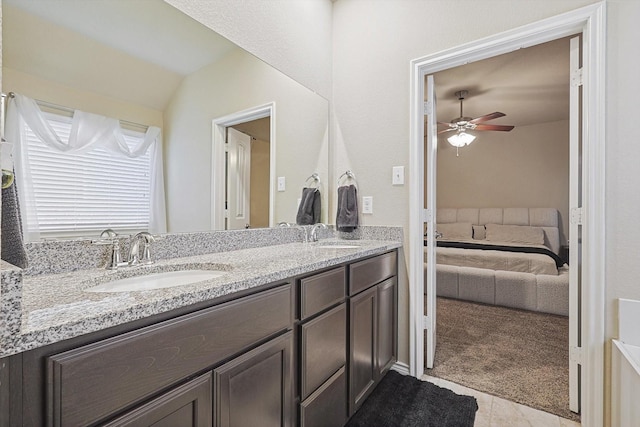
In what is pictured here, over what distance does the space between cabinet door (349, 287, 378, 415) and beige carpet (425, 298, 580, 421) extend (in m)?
0.62

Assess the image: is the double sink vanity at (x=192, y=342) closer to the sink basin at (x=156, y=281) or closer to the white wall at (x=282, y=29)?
the sink basin at (x=156, y=281)

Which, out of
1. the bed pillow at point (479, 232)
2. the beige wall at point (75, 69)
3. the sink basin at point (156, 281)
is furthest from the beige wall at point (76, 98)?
the bed pillow at point (479, 232)

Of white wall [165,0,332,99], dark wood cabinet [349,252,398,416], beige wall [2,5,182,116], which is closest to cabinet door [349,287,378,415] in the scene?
dark wood cabinet [349,252,398,416]

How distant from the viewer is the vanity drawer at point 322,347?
117 centimetres

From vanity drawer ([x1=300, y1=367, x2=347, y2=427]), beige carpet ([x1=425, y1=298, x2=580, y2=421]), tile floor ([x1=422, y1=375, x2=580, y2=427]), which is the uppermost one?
vanity drawer ([x1=300, y1=367, x2=347, y2=427])

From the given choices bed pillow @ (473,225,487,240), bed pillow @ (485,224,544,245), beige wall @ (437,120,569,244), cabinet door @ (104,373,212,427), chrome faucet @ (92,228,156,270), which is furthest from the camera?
bed pillow @ (473,225,487,240)

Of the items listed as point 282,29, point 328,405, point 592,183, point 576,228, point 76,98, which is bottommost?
point 328,405

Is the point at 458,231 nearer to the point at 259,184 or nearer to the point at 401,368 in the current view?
the point at 401,368

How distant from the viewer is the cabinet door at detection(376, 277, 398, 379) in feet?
5.83

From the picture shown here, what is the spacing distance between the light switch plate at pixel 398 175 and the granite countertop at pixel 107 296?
97 centimetres

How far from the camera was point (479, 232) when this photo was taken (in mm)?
5215

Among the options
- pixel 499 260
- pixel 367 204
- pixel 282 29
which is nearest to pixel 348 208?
pixel 367 204

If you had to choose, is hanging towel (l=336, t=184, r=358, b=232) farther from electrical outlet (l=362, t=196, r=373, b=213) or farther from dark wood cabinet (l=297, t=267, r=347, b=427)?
dark wood cabinet (l=297, t=267, r=347, b=427)

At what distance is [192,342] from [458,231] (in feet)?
17.3
